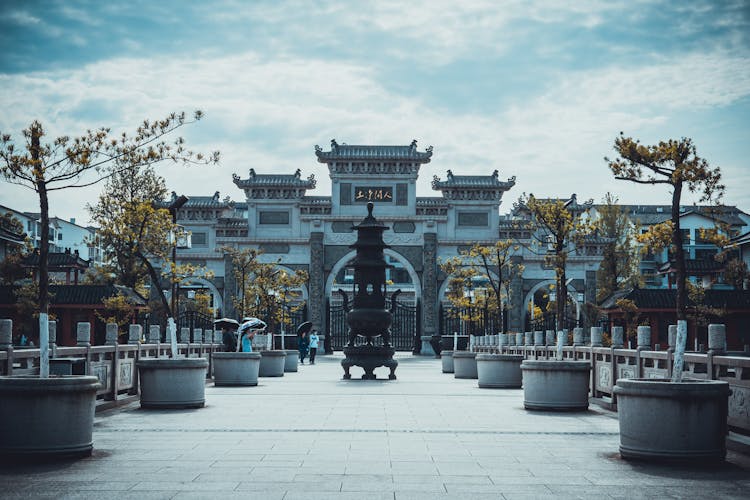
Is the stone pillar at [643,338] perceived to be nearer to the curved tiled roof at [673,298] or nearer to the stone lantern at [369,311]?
the stone lantern at [369,311]

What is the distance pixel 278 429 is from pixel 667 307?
35.1 metres

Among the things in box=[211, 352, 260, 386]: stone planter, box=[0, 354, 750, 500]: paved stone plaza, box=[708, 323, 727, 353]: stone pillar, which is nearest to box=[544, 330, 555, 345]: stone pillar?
box=[0, 354, 750, 500]: paved stone plaza

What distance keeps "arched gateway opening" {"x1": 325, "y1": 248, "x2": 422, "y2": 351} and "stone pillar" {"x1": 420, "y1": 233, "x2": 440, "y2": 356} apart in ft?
1.64

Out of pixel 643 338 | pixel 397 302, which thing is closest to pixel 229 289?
pixel 397 302

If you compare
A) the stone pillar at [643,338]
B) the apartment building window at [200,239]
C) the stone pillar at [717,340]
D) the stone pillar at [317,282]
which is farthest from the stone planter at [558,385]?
the apartment building window at [200,239]

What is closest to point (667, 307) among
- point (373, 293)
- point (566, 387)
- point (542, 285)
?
point (542, 285)

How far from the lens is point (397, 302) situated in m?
39.8

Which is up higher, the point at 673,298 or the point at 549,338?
the point at 673,298

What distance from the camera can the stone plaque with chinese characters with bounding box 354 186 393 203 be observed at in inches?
2000

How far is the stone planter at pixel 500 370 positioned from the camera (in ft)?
63.8

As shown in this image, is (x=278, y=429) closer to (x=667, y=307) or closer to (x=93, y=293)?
(x=93, y=293)

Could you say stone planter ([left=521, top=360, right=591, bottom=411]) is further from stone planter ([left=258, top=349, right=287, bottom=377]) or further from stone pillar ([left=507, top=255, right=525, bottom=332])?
A: stone pillar ([left=507, top=255, right=525, bottom=332])

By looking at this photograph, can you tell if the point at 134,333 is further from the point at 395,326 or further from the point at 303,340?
the point at 395,326

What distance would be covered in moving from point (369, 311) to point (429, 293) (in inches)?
1017
